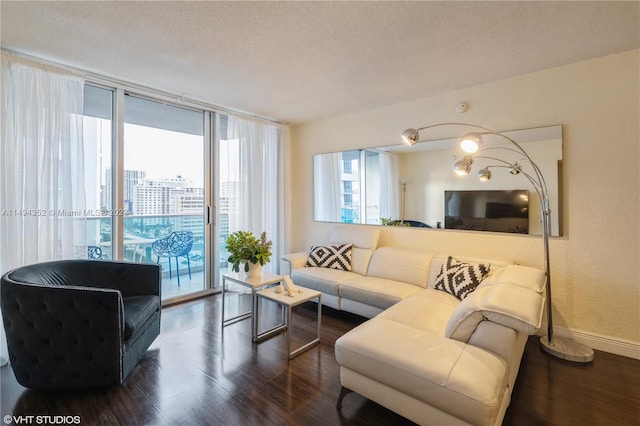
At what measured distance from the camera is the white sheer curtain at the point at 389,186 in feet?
12.3

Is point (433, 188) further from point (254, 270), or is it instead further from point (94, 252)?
point (94, 252)

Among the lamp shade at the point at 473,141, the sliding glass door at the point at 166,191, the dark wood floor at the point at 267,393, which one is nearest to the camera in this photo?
the dark wood floor at the point at 267,393

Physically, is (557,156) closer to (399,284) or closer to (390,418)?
(399,284)

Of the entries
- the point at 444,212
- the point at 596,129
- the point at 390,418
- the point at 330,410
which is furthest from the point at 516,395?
the point at 596,129

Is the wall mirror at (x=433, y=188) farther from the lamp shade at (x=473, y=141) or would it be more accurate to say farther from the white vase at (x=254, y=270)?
the white vase at (x=254, y=270)

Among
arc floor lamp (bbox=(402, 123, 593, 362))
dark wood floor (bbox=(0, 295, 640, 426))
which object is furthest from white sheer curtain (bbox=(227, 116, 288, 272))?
arc floor lamp (bbox=(402, 123, 593, 362))

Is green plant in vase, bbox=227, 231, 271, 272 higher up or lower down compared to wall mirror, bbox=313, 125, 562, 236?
lower down

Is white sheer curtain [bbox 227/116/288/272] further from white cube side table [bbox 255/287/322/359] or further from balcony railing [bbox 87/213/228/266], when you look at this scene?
white cube side table [bbox 255/287/322/359]

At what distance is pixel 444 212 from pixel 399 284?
3.22 ft

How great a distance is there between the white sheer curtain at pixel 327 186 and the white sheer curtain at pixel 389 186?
67 centimetres

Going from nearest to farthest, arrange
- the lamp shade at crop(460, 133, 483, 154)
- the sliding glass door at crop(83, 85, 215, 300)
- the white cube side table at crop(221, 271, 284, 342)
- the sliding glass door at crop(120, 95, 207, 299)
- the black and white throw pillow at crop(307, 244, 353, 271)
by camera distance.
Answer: the lamp shade at crop(460, 133, 483, 154) → the white cube side table at crop(221, 271, 284, 342) → the sliding glass door at crop(83, 85, 215, 300) → the sliding glass door at crop(120, 95, 207, 299) → the black and white throw pillow at crop(307, 244, 353, 271)

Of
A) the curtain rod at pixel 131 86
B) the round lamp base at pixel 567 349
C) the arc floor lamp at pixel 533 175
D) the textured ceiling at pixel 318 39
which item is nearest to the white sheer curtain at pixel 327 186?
the curtain rod at pixel 131 86

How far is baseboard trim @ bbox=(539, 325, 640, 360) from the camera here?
2430 millimetres

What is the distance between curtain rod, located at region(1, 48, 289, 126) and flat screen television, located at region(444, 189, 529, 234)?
9.40 feet
